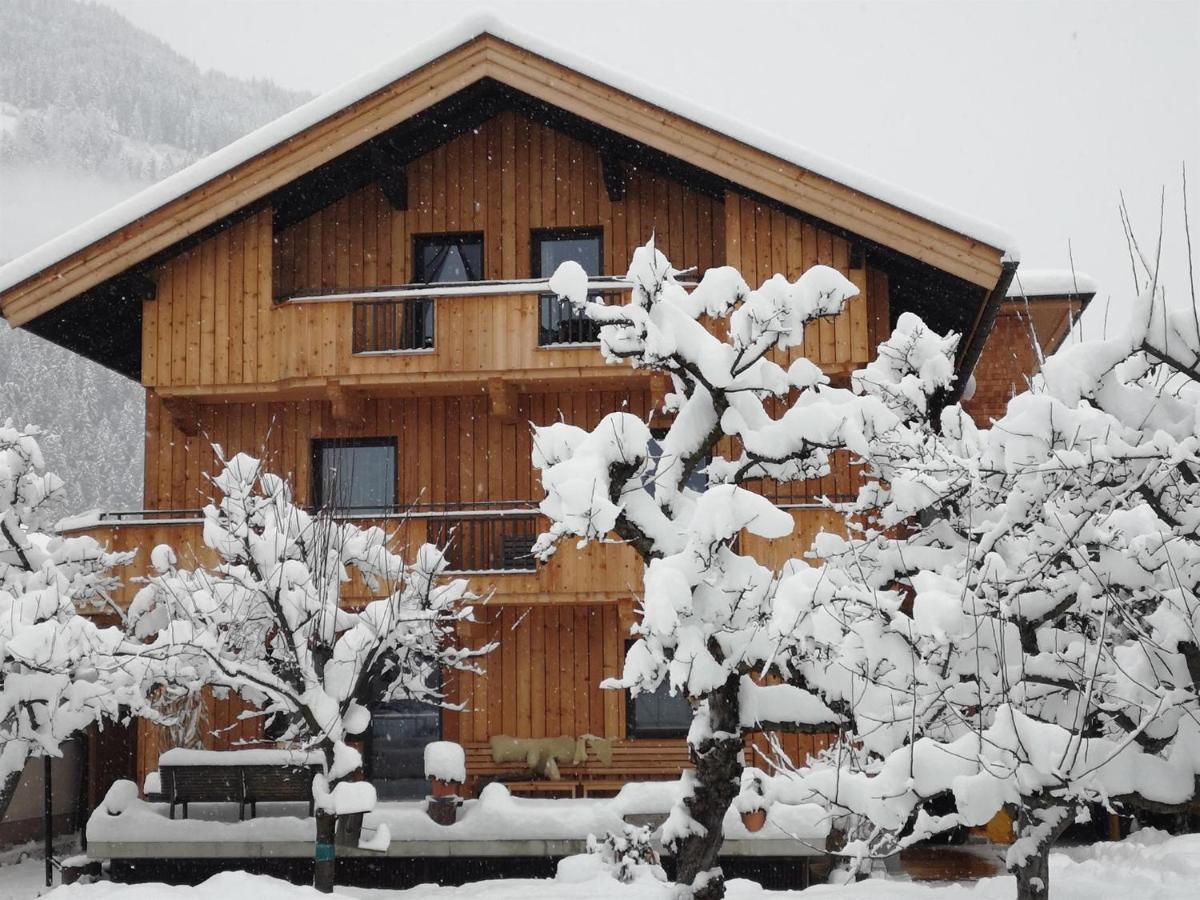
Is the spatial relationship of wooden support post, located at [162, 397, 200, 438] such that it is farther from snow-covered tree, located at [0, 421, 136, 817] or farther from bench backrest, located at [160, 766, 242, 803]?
bench backrest, located at [160, 766, 242, 803]

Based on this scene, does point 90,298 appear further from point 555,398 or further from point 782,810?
point 782,810

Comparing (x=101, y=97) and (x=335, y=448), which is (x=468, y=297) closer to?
(x=335, y=448)

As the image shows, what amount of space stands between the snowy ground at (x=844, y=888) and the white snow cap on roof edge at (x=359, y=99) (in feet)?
26.1

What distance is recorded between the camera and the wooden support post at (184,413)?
17.3 metres

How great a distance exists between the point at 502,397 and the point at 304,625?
5883 millimetres

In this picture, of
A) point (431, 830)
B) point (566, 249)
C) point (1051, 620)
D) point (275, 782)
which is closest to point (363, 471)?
point (566, 249)

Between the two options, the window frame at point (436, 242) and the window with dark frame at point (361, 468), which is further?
the window frame at point (436, 242)

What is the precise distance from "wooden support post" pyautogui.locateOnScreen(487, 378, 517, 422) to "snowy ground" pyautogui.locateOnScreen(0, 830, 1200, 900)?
6072 mm

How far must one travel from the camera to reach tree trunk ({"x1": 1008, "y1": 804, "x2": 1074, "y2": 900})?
285 inches

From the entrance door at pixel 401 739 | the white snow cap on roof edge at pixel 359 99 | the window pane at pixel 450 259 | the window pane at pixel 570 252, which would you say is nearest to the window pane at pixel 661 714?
the entrance door at pixel 401 739

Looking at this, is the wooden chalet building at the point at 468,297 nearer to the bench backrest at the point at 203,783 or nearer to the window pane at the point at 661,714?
the window pane at the point at 661,714

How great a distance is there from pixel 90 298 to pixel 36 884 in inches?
304

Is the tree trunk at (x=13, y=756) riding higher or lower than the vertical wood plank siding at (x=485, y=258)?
lower

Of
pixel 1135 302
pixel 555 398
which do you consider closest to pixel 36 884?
pixel 555 398
